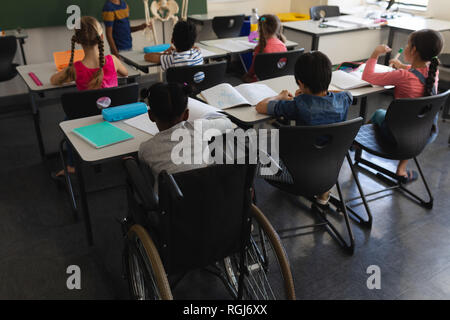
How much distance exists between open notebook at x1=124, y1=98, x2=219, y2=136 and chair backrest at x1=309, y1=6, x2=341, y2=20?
3.54m

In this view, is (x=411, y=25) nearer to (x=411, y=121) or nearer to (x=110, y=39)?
(x=411, y=121)

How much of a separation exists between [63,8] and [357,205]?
377cm

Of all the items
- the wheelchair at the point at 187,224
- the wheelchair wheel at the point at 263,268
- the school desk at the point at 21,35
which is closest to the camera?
the wheelchair at the point at 187,224

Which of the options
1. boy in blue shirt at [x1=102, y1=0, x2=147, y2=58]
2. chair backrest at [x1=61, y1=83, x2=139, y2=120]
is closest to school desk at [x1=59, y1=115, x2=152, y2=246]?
chair backrest at [x1=61, y1=83, x2=139, y2=120]

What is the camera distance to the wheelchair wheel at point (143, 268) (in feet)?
4.88

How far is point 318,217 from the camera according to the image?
2.70m

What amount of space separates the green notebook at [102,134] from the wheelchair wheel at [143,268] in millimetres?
525

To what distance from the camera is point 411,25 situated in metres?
5.01

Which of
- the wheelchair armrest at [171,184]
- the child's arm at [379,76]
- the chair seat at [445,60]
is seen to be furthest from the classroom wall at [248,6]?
the wheelchair armrest at [171,184]

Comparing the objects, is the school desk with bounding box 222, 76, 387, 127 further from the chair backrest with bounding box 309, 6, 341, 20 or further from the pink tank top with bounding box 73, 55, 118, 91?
the chair backrest with bounding box 309, 6, 341, 20

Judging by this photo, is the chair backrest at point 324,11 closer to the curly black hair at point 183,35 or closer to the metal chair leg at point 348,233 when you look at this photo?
the curly black hair at point 183,35

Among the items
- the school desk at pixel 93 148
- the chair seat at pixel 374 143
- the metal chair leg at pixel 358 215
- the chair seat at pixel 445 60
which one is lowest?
the metal chair leg at pixel 358 215

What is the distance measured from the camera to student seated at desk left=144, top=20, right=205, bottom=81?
3.04m
